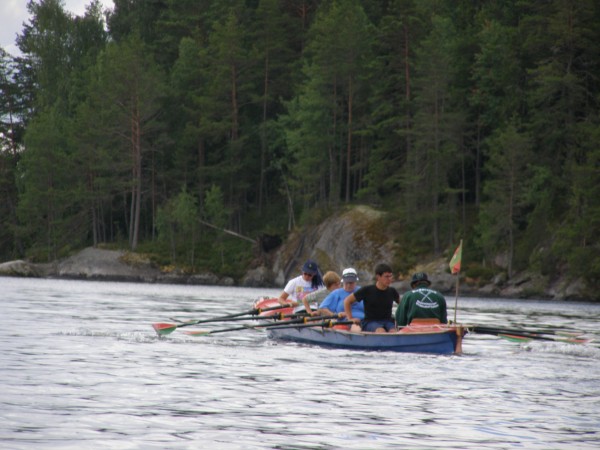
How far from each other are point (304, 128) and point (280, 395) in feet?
206

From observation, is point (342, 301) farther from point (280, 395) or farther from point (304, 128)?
point (304, 128)

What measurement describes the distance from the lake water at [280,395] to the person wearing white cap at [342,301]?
1.08 meters

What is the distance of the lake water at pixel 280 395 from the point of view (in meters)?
9.76

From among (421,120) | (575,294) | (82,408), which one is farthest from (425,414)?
(421,120)

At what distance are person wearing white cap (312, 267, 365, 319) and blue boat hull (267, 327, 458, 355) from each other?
541mm

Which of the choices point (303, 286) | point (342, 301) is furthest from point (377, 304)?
point (303, 286)

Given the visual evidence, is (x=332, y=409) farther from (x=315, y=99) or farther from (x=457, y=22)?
(x=457, y=22)

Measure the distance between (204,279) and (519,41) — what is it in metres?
31.0

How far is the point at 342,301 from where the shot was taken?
2105cm

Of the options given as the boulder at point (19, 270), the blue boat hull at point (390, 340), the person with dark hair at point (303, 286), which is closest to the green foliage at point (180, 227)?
the boulder at point (19, 270)

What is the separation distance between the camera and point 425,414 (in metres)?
11.4

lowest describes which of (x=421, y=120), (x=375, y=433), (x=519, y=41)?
(x=375, y=433)

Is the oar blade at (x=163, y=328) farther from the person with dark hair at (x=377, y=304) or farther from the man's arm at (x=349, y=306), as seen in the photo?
the person with dark hair at (x=377, y=304)

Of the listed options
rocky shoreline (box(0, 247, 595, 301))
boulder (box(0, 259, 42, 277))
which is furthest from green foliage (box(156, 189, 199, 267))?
boulder (box(0, 259, 42, 277))
